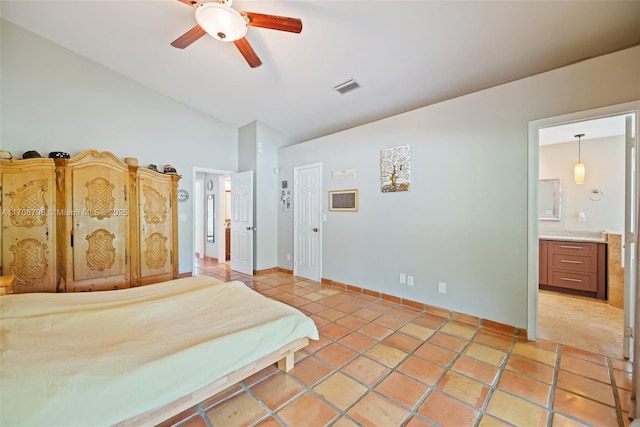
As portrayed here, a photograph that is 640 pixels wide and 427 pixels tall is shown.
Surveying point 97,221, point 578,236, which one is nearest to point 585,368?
point 578,236

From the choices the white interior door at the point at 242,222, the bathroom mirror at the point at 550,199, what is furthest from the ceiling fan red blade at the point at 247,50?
the bathroom mirror at the point at 550,199

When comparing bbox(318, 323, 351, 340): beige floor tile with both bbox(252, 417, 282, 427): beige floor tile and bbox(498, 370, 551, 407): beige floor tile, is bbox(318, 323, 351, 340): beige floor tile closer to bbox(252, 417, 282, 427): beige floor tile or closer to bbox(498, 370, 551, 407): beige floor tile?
bbox(252, 417, 282, 427): beige floor tile

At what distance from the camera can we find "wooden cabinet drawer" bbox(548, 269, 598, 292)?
358 cm

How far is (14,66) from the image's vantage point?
329 centimetres

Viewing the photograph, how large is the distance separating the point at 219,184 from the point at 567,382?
6.33 m

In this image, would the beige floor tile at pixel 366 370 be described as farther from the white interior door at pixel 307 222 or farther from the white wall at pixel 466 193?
the white interior door at pixel 307 222

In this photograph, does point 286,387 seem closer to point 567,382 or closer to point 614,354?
point 567,382

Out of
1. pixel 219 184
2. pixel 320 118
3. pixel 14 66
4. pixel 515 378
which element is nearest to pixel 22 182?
pixel 14 66

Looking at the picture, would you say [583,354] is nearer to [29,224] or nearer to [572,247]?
[572,247]

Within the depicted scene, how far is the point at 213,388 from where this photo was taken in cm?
158

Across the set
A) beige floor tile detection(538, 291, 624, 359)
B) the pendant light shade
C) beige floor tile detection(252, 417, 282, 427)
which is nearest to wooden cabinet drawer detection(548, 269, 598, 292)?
beige floor tile detection(538, 291, 624, 359)

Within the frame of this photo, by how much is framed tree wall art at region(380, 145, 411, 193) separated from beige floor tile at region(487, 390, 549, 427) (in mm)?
2337

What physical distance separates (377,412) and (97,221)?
3.99 m

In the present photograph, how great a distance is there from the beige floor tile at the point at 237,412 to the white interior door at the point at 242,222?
3435 millimetres
